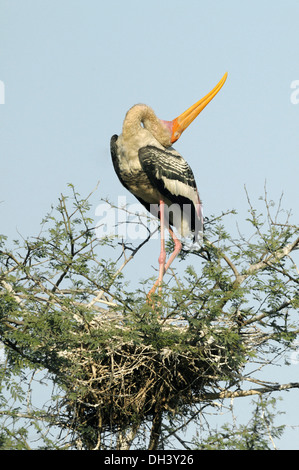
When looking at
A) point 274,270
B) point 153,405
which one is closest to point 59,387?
point 153,405

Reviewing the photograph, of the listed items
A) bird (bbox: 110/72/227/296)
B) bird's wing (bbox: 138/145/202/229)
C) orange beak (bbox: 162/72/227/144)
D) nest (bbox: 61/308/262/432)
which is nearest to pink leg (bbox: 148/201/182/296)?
bird (bbox: 110/72/227/296)

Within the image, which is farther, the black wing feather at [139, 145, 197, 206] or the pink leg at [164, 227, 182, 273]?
the pink leg at [164, 227, 182, 273]

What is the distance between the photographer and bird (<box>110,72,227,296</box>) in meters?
9.42

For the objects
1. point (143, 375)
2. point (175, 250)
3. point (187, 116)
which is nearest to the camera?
point (143, 375)

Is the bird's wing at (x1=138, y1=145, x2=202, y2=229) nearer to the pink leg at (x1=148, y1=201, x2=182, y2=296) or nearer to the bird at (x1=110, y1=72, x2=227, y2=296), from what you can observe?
the bird at (x1=110, y1=72, x2=227, y2=296)

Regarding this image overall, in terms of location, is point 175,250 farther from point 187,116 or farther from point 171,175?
point 187,116

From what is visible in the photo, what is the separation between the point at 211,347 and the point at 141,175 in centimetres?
242

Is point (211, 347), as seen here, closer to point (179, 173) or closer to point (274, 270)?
point (274, 270)

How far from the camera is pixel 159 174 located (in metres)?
9.38

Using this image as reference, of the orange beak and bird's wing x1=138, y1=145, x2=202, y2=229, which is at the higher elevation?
the orange beak

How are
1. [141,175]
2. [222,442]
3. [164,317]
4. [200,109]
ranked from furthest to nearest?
[200,109] → [141,175] → [164,317] → [222,442]

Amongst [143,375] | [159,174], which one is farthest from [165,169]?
[143,375]

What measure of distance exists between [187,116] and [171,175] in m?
1.06

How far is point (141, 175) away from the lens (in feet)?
31.0
